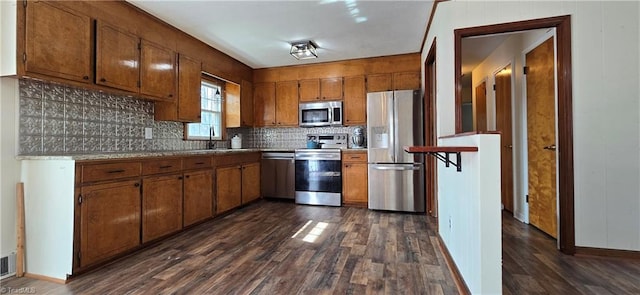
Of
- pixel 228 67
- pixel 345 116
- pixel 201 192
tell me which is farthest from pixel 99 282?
pixel 345 116

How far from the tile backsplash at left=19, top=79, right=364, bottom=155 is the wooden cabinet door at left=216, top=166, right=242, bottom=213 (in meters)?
0.71

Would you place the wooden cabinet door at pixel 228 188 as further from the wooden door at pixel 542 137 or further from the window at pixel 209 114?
the wooden door at pixel 542 137

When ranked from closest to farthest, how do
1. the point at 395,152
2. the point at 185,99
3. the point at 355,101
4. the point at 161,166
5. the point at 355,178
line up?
the point at 161,166 → the point at 185,99 → the point at 395,152 → the point at 355,178 → the point at 355,101

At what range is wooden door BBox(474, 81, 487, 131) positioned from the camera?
15.4 feet

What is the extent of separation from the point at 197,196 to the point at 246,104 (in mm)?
2130

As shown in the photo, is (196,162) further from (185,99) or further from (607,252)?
(607,252)

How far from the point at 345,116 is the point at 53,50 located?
11.6 feet

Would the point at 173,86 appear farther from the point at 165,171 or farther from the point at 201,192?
the point at 201,192

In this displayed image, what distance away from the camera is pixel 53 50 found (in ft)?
6.93

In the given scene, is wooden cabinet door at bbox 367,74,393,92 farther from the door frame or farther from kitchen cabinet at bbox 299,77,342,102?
the door frame

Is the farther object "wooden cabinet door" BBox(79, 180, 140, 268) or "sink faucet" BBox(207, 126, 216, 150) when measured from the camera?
"sink faucet" BBox(207, 126, 216, 150)

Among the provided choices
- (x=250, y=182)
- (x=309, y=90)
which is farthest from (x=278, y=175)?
(x=309, y=90)

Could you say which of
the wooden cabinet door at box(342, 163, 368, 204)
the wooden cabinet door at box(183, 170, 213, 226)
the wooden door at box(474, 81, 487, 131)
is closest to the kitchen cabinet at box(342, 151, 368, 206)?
the wooden cabinet door at box(342, 163, 368, 204)

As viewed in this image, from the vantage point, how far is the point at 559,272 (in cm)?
209
